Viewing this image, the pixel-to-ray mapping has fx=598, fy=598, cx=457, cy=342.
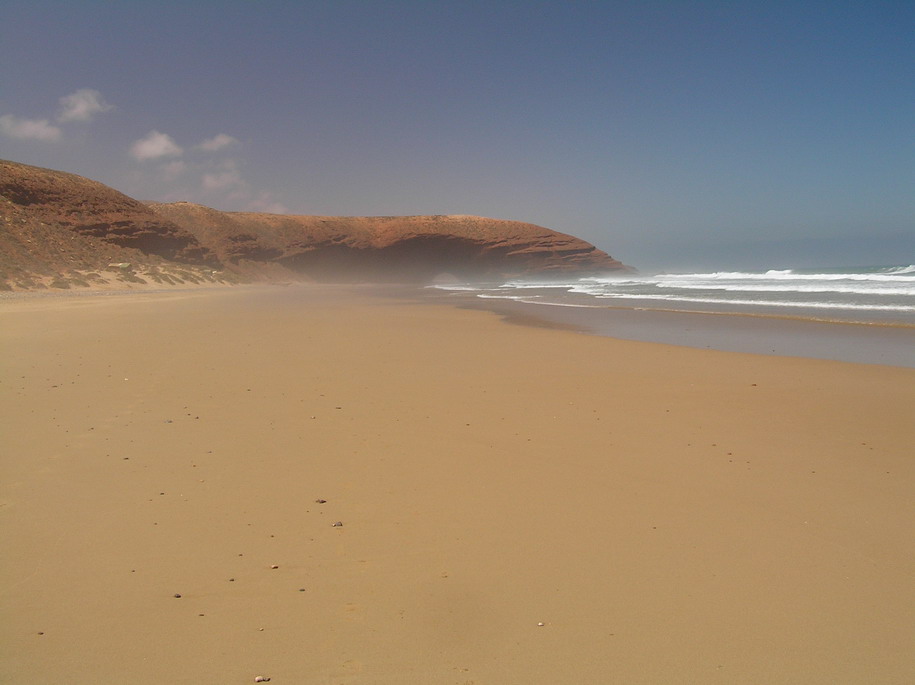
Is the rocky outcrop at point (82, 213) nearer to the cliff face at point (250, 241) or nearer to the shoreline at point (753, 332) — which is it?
the cliff face at point (250, 241)

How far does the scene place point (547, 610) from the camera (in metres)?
2.78

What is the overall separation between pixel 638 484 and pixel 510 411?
2.28 metres

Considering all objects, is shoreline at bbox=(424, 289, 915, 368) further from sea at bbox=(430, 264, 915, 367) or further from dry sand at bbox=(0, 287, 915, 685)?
dry sand at bbox=(0, 287, 915, 685)

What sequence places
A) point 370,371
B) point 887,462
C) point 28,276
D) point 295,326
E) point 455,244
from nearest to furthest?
point 887,462, point 370,371, point 295,326, point 28,276, point 455,244

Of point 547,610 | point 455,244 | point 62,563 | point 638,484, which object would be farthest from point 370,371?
point 455,244

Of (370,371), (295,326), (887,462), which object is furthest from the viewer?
(295,326)

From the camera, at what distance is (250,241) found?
6397 centimetres

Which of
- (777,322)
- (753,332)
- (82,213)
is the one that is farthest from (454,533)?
(82,213)

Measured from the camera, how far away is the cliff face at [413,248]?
7044cm

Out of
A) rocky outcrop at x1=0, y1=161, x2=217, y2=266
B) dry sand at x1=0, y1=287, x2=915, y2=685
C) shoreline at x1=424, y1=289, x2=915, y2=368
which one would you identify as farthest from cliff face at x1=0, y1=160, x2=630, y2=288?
dry sand at x1=0, y1=287, x2=915, y2=685

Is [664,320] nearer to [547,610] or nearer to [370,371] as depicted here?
[370,371]

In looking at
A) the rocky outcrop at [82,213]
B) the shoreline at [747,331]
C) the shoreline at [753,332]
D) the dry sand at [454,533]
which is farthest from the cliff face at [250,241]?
the dry sand at [454,533]

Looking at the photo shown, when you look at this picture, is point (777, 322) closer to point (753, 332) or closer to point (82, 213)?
point (753, 332)

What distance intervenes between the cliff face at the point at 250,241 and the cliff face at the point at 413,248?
0.13m
